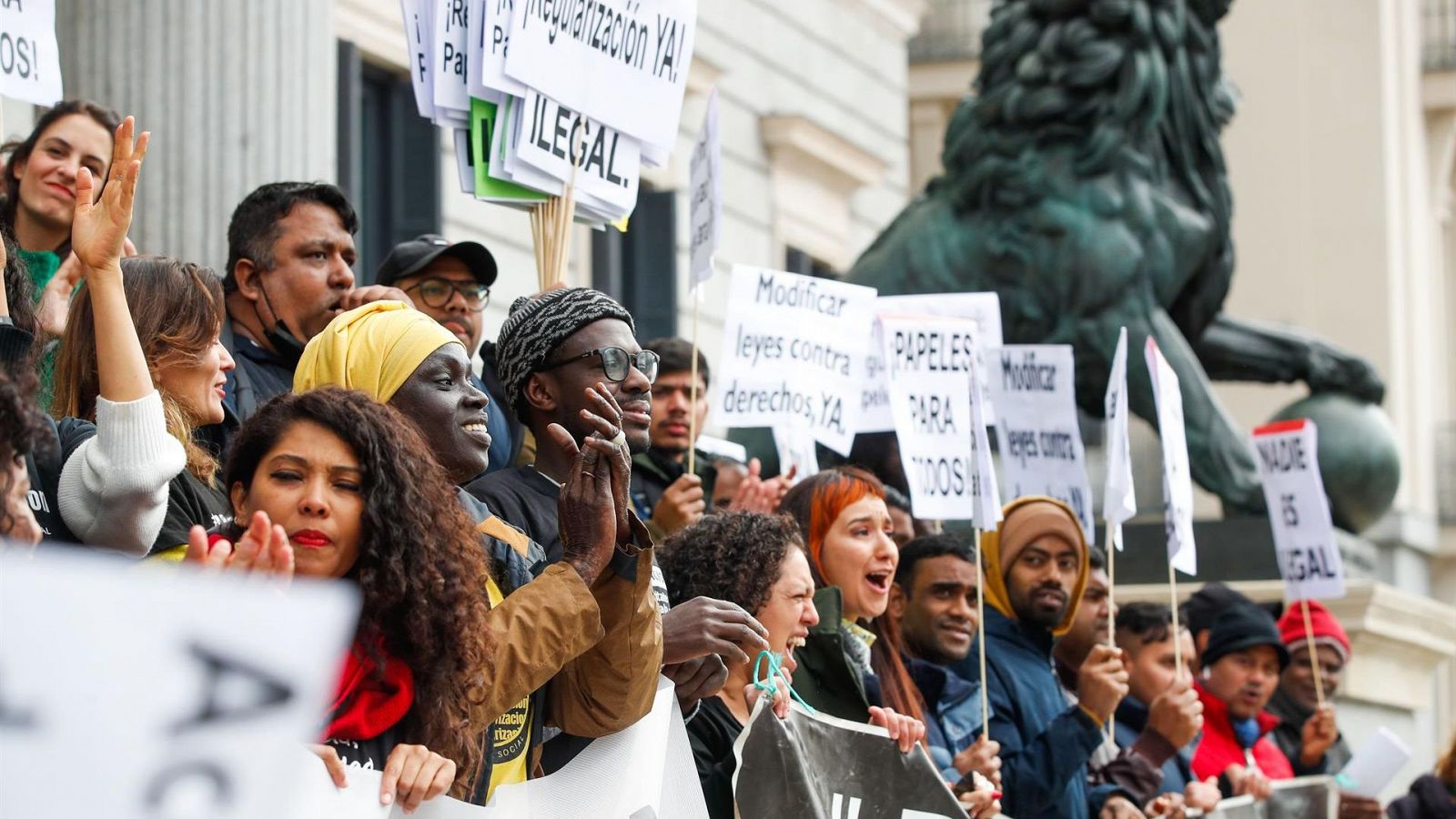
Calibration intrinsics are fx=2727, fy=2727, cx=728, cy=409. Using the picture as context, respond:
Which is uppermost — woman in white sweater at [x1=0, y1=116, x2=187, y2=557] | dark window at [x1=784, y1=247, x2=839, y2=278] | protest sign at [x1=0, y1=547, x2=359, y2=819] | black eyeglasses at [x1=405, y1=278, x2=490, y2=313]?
dark window at [x1=784, y1=247, x2=839, y2=278]

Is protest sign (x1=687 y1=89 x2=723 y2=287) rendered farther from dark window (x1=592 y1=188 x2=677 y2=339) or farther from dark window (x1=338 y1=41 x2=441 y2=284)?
dark window (x1=592 y1=188 x2=677 y2=339)

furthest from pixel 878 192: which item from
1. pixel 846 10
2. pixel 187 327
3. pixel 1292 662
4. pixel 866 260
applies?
pixel 187 327

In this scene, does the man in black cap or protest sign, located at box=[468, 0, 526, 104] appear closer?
protest sign, located at box=[468, 0, 526, 104]

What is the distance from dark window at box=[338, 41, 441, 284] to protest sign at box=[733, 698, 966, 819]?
9497mm

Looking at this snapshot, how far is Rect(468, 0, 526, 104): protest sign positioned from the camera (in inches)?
250

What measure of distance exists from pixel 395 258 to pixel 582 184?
49 centimetres

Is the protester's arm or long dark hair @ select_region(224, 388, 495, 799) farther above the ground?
long dark hair @ select_region(224, 388, 495, 799)

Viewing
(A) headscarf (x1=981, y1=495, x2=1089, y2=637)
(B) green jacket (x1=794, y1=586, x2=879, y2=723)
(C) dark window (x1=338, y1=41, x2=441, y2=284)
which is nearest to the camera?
(B) green jacket (x1=794, y1=586, x2=879, y2=723)

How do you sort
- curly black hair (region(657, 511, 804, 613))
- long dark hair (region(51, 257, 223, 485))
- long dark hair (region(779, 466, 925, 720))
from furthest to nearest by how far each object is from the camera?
1. long dark hair (region(779, 466, 925, 720))
2. curly black hair (region(657, 511, 804, 613))
3. long dark hair (region(51, 257, 223, 485))

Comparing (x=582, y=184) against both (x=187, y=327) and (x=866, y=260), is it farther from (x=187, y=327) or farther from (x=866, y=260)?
(x=866, y=260)

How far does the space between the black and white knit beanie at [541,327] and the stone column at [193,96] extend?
150 inches

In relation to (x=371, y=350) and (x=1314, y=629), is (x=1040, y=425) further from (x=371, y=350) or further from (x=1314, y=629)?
(x=371, y=350)

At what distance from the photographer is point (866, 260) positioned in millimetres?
14422

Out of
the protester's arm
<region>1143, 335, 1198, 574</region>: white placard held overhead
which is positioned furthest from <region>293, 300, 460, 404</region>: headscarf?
<region>1143, 335, 1198, 574</region>: white placard held overhead
